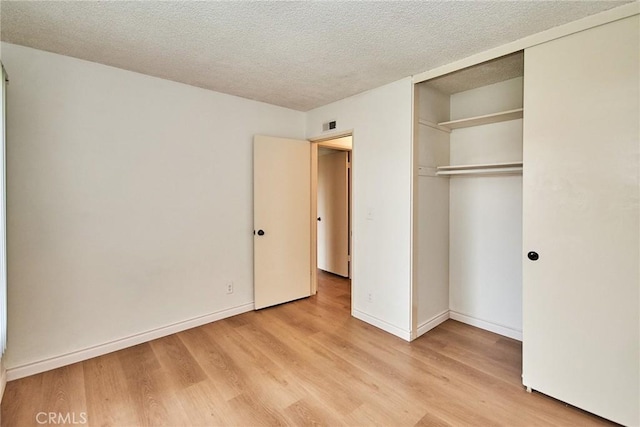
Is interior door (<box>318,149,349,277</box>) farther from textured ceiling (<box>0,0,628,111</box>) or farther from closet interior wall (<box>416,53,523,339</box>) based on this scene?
textured ceiling (<box>0,0,628,111</box>)

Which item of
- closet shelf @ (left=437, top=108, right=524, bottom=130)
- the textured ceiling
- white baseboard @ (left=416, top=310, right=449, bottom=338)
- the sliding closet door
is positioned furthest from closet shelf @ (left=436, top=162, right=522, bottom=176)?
white baseboard @ (left=416, top=310, right=449, bottom=338)

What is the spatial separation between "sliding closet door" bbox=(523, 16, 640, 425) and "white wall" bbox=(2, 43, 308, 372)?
8.94 feet

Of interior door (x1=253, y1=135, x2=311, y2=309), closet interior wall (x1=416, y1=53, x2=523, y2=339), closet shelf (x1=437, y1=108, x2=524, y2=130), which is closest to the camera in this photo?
closet shelf (x1=437, y1=108, x2=524, y2=130)

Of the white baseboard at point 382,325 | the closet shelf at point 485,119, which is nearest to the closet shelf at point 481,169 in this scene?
the closet shelf at point 485,119

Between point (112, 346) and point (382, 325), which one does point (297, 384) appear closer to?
point (382, 325)

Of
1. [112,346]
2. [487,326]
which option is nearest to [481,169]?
[487,326]

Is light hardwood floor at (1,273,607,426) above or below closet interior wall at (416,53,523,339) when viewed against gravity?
below

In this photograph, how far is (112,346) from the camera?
261 centimetres

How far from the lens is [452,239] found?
3.29m

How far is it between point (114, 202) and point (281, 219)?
1.72 meters

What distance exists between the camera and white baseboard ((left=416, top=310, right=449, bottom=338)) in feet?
9.65

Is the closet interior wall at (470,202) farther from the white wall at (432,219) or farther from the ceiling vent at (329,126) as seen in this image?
the ceiling vent at (329,126)

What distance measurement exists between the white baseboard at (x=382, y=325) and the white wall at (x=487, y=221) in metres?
0.82

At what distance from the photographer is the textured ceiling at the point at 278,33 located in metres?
1.76
